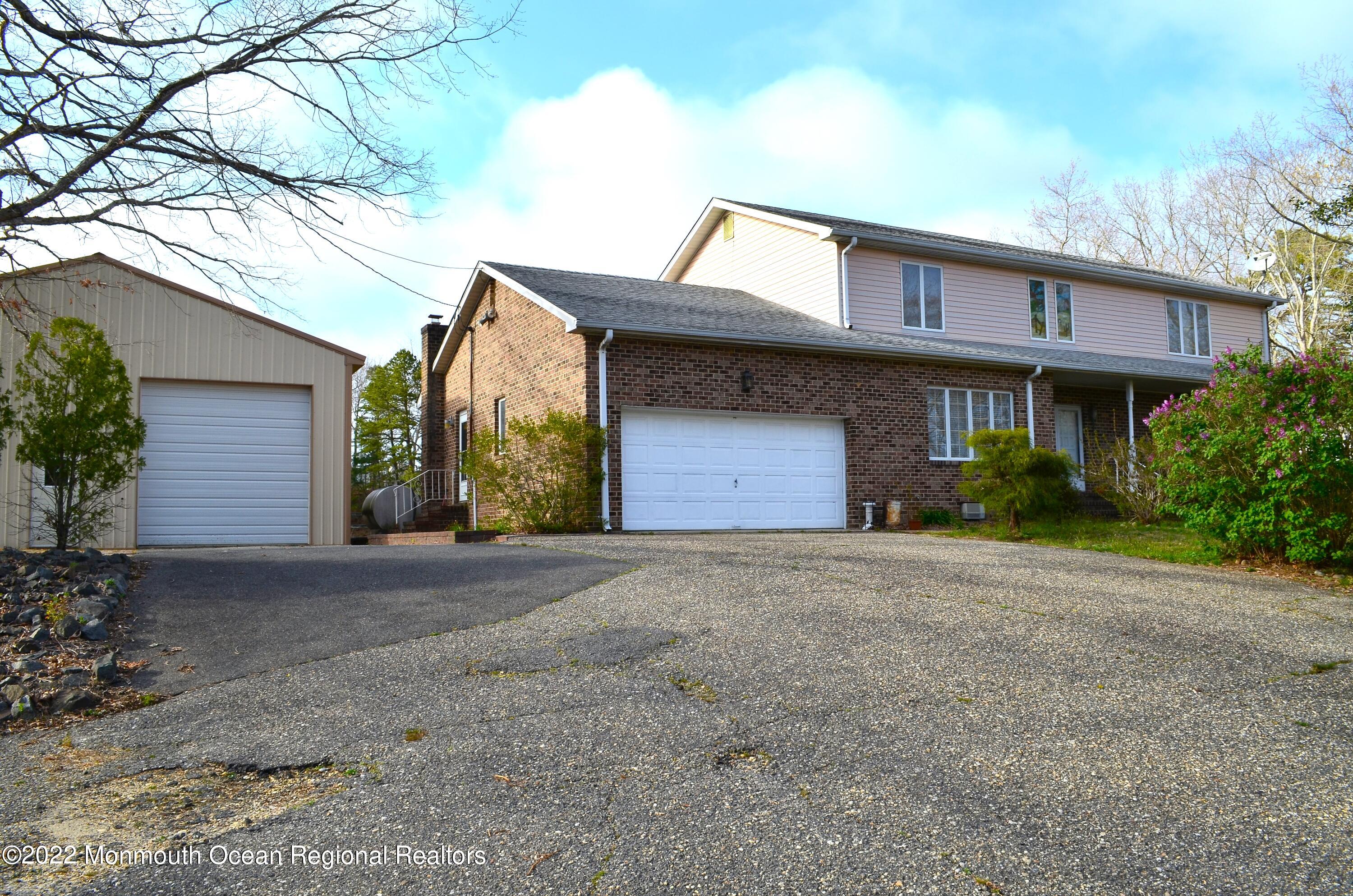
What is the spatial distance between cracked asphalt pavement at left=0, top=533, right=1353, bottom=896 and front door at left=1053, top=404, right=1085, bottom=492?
12719 mm

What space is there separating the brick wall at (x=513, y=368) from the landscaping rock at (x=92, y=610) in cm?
775

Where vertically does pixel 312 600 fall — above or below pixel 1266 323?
below

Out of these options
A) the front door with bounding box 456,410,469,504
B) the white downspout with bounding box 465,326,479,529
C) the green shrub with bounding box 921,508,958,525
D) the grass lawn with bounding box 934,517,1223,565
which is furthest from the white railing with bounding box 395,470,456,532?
the grass lawn with bounding box 934,517,1223,565

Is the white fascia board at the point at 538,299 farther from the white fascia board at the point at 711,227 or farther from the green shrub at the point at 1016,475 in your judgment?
the green shrub at the point at 1016,475

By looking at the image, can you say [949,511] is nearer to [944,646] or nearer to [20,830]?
[944,646]

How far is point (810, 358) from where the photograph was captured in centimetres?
1516

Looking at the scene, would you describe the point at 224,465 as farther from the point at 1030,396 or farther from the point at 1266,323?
the point at 1266,323

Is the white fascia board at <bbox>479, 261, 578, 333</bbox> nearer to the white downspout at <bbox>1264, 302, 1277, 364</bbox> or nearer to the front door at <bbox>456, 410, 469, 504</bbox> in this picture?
the front door at <bbox>456, 410, 469, 504</bbox>

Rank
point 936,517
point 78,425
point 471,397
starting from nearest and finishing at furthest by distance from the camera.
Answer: point 78,425 < point 936,517 < point 471,397

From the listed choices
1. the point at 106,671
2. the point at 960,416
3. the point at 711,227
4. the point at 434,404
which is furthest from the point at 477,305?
the point at 106,671

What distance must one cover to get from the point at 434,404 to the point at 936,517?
11.7m

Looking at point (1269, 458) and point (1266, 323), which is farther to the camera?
point (1266, 323)

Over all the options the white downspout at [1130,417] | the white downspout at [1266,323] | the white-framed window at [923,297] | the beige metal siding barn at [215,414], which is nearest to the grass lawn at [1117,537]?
the white downspout at [1130,417]

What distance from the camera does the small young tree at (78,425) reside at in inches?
385
